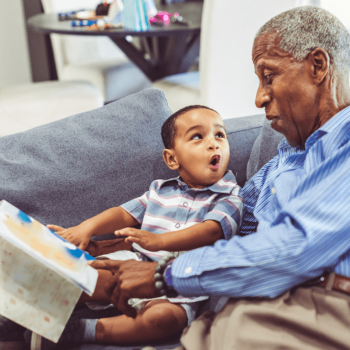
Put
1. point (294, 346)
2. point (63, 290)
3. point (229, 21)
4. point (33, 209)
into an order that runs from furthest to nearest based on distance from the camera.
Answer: point (229, 21) → point (33, 209) → point (63, 290) → point (294, 346)

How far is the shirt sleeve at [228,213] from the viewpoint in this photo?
1.08 meters

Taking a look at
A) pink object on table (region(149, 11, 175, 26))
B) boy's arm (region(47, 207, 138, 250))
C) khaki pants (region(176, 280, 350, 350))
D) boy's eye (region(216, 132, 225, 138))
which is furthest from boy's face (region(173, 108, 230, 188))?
pink object on table (region(149, 11, 175, 26))

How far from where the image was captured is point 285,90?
3.18ft

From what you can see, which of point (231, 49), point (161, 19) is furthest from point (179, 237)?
point (161, 19)

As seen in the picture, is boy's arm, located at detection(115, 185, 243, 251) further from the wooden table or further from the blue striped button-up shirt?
the wooden table

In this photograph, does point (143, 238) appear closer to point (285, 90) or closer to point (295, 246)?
point (295, 246)

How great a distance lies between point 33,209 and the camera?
1.20m

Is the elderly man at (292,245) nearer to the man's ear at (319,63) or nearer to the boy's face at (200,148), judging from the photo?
the man's ear at (319,63)

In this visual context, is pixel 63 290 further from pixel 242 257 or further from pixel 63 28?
pixel 63 28

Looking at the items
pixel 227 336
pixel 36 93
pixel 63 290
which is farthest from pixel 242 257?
pixel 36 93

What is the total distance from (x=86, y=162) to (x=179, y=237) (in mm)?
422

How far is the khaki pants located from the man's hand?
0.53 ft

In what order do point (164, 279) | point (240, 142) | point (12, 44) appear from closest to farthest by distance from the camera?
point (164, 279), point (240, 142), point (12, 44)

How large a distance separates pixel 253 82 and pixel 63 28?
4.31ft
